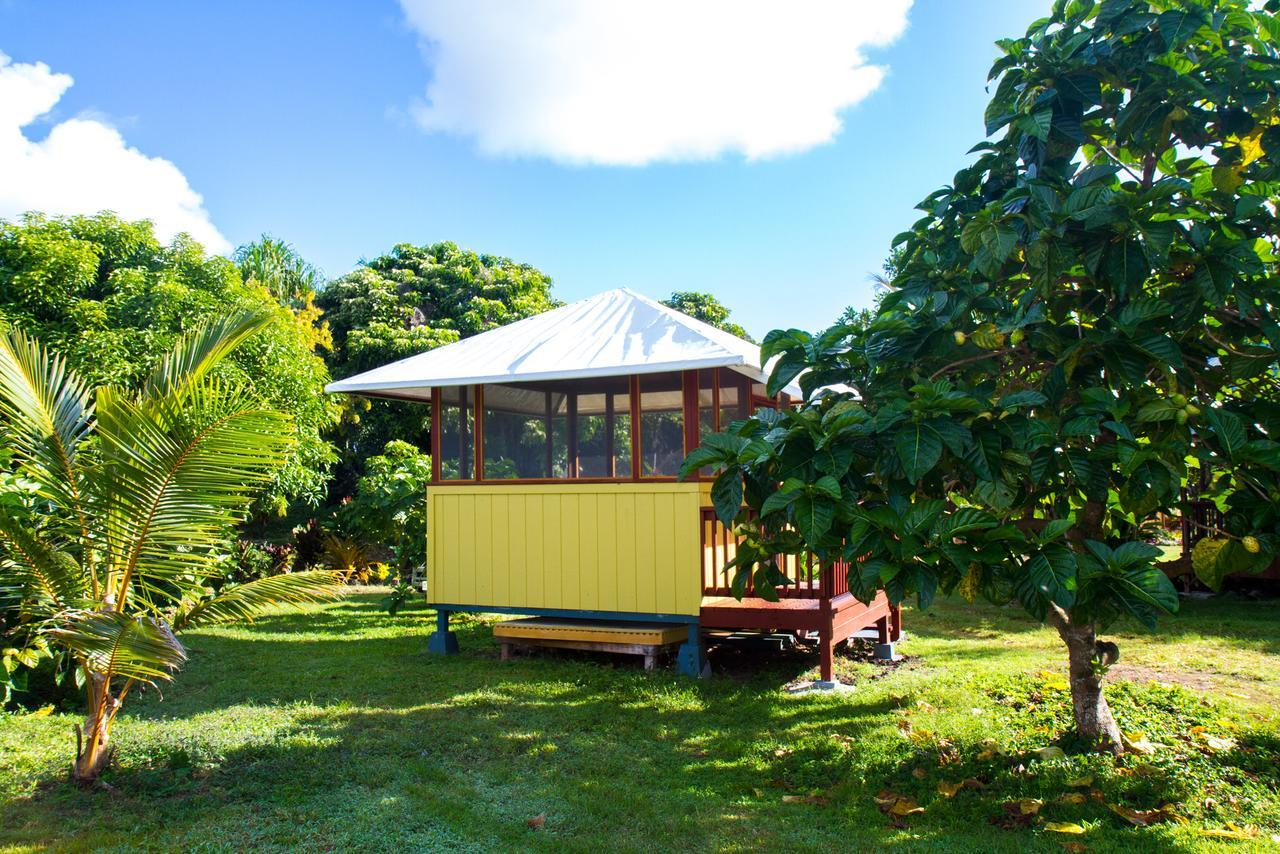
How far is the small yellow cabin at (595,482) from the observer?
A: 680 centimetres

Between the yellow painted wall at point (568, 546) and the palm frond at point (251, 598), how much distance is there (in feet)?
10.0

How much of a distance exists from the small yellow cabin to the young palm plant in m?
3.05

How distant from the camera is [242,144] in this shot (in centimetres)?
1063

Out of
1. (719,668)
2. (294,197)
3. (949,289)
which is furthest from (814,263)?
(949,289)

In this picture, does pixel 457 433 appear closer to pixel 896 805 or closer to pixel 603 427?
pixel 603 427

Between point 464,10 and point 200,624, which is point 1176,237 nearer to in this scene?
point 200,624

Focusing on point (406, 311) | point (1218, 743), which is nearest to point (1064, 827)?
point (1218, 743)

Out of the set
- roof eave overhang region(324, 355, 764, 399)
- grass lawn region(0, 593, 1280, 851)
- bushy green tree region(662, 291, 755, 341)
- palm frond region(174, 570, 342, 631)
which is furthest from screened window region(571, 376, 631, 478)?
bushy green tree region(662, 291, 755, 341)

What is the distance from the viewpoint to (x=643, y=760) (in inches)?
182

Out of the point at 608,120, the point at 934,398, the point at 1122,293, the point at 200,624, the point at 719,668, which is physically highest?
the point at 608,120

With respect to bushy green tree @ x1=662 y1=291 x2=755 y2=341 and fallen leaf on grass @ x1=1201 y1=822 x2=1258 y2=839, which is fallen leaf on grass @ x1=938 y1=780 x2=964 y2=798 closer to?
fallen leaf on grass @ x1=1201 y1=822 x2=1258 y2=839

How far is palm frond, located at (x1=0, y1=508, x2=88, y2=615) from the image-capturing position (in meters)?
3.73

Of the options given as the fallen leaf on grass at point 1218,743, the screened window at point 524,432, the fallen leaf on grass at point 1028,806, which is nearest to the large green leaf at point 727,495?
the fallen leaf on grass at point 1028,806

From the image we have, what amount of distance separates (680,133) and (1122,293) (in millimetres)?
7342
